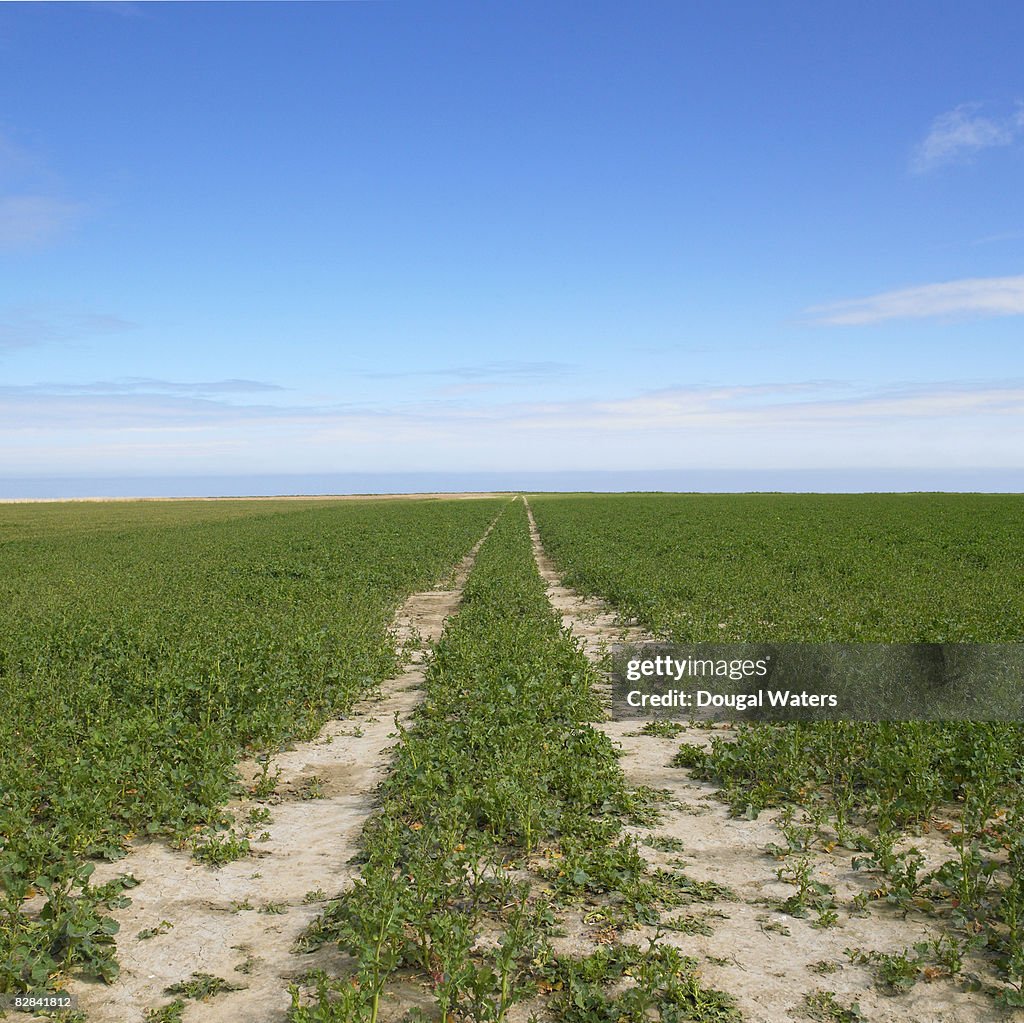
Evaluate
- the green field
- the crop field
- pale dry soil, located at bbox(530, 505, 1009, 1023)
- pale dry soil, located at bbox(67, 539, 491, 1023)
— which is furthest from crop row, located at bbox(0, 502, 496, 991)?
the green field

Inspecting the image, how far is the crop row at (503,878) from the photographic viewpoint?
4.30 m

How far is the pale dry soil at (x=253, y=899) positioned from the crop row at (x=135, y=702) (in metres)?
0.23

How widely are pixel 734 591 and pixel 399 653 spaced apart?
26.1 feet

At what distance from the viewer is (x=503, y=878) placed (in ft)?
Answer: 18.0

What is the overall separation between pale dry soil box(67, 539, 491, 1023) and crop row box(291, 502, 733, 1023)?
253 millimetres

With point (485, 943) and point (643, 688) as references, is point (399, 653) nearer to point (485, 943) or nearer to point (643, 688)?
point (643, 688)

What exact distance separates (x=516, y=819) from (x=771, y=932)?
2201mm

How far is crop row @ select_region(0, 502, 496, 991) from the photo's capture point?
17.7 ft

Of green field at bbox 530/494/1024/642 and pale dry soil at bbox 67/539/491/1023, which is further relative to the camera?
green field at bbox 530/494/1024/642

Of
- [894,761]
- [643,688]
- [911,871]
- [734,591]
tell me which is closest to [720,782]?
[894,761]

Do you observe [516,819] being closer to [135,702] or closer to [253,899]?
[253,899]

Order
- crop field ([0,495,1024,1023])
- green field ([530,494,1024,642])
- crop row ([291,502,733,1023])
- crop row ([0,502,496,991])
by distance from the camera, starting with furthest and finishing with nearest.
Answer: green field ([530,494,1024,642]) < crop row ([0,502,496,991]) < crop field ([0,495,1024,1023]) < crop row ([291,502,733,1023])

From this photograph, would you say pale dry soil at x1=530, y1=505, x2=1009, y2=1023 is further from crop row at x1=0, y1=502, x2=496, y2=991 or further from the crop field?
crop row at x1=0, y1=502, x2=496, y2=991

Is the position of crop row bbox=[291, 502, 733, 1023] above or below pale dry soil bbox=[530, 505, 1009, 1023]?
above
